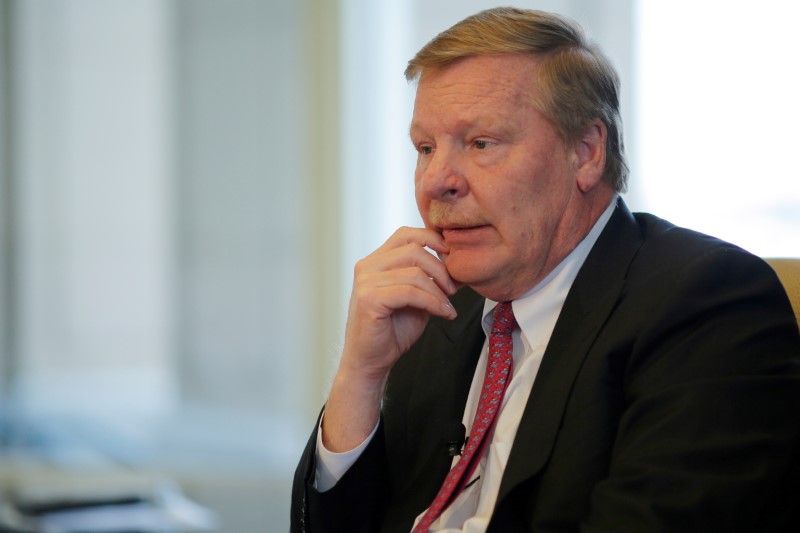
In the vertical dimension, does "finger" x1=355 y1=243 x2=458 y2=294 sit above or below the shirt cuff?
above

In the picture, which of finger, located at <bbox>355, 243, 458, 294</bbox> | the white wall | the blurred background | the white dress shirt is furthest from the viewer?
the white wall

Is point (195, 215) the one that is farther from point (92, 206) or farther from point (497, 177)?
point (497, 177)

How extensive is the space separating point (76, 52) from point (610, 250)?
2.96 metres

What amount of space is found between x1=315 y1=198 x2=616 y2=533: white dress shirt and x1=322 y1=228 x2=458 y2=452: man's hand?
5 centimetres

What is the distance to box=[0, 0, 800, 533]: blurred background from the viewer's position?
3.50 meters

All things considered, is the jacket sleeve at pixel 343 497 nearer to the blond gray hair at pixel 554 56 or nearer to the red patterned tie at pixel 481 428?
the red patterned tie at pixel 481 428

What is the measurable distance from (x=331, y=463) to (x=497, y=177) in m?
0.60

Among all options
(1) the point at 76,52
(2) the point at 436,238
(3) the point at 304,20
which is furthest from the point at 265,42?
(2) the point at 436,238

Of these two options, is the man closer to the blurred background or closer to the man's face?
the man's face

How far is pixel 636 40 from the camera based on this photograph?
3.08 metres

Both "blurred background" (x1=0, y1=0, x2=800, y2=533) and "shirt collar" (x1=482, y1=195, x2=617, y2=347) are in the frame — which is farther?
"blurred background" (x1=0, y1=0, x2=800, y2=533)

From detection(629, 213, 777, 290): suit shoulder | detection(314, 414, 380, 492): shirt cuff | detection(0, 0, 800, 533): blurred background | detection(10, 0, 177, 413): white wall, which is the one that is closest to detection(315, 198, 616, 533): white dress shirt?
detection(314, 414, 380, 492): shirt cuff

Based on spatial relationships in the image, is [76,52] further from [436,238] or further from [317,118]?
[436,238]

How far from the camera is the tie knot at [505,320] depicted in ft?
5.55
